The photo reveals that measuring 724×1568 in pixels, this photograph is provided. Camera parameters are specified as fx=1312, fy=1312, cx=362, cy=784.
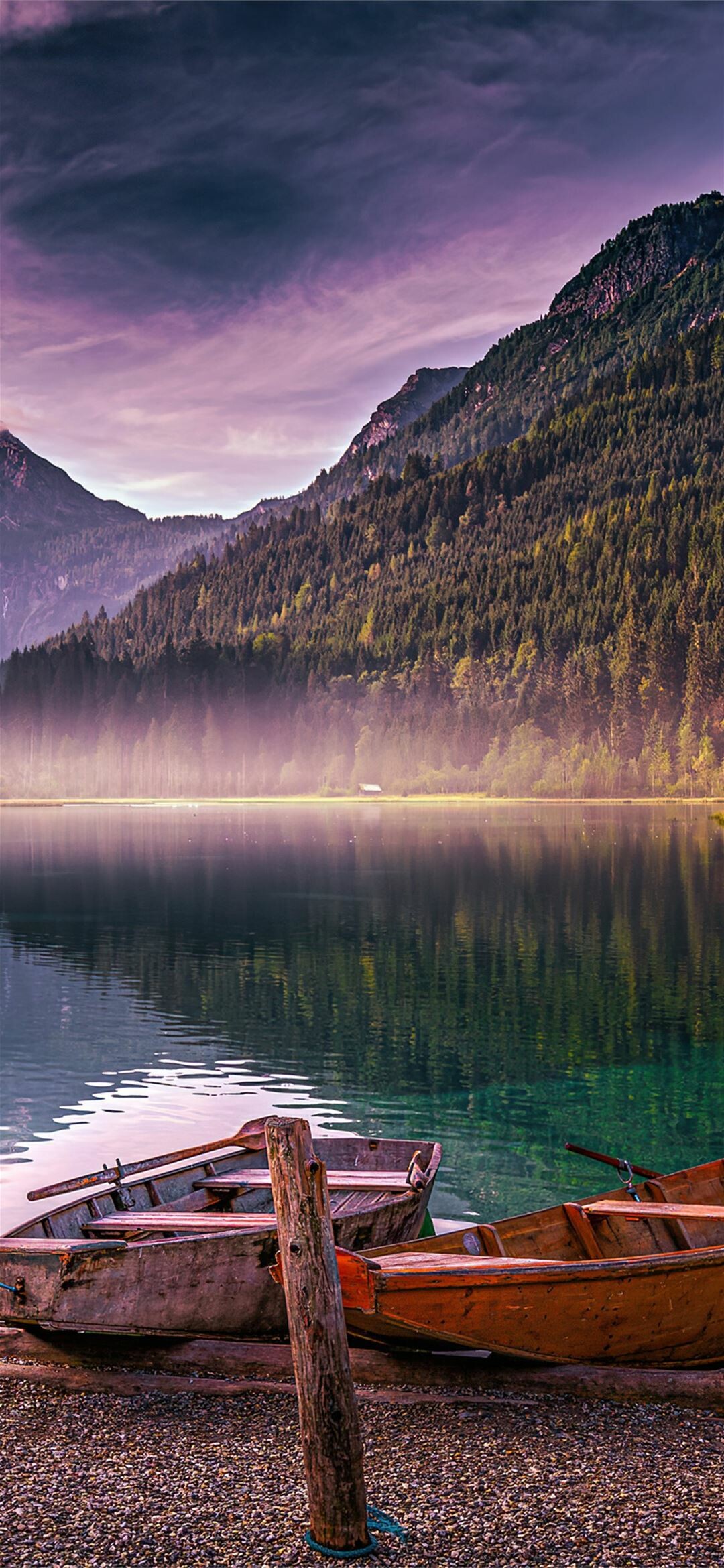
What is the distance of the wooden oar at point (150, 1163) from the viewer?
17109mm

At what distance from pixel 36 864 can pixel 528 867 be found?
4317cm

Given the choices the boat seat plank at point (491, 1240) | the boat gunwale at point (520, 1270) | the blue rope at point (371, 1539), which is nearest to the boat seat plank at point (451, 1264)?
the boat gunwale at point (520, 1270)

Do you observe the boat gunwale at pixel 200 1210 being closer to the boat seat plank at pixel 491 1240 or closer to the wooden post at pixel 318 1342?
the boat seat plank at pixel 491 1240

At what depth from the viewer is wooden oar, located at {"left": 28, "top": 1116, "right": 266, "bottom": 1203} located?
1711cm

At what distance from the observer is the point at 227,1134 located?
28719mm

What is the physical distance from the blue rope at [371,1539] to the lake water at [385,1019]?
11520mm

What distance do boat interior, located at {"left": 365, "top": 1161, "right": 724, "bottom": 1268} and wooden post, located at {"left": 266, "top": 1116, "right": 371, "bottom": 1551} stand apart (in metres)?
3.27

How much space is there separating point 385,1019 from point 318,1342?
32.5 meters

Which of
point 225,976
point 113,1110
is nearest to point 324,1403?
point 113,1110

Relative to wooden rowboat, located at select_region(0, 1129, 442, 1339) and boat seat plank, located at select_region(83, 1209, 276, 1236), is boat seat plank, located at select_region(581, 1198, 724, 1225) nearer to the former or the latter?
wooden rowboat, located at select_region(0, 1129, 442, 1339)

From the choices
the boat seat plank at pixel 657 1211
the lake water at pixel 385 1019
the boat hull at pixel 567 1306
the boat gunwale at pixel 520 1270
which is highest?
the boat seat plank at pixel 657 1211

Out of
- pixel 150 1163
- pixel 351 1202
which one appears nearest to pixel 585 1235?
pixel 351 1202

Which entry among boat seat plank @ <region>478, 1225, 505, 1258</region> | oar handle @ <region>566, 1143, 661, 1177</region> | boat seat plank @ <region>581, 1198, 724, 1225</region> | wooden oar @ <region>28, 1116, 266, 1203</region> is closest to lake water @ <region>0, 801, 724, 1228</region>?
oar handle @ <region>566, 1143, 661, 1177</region>

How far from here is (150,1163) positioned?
697 inches
